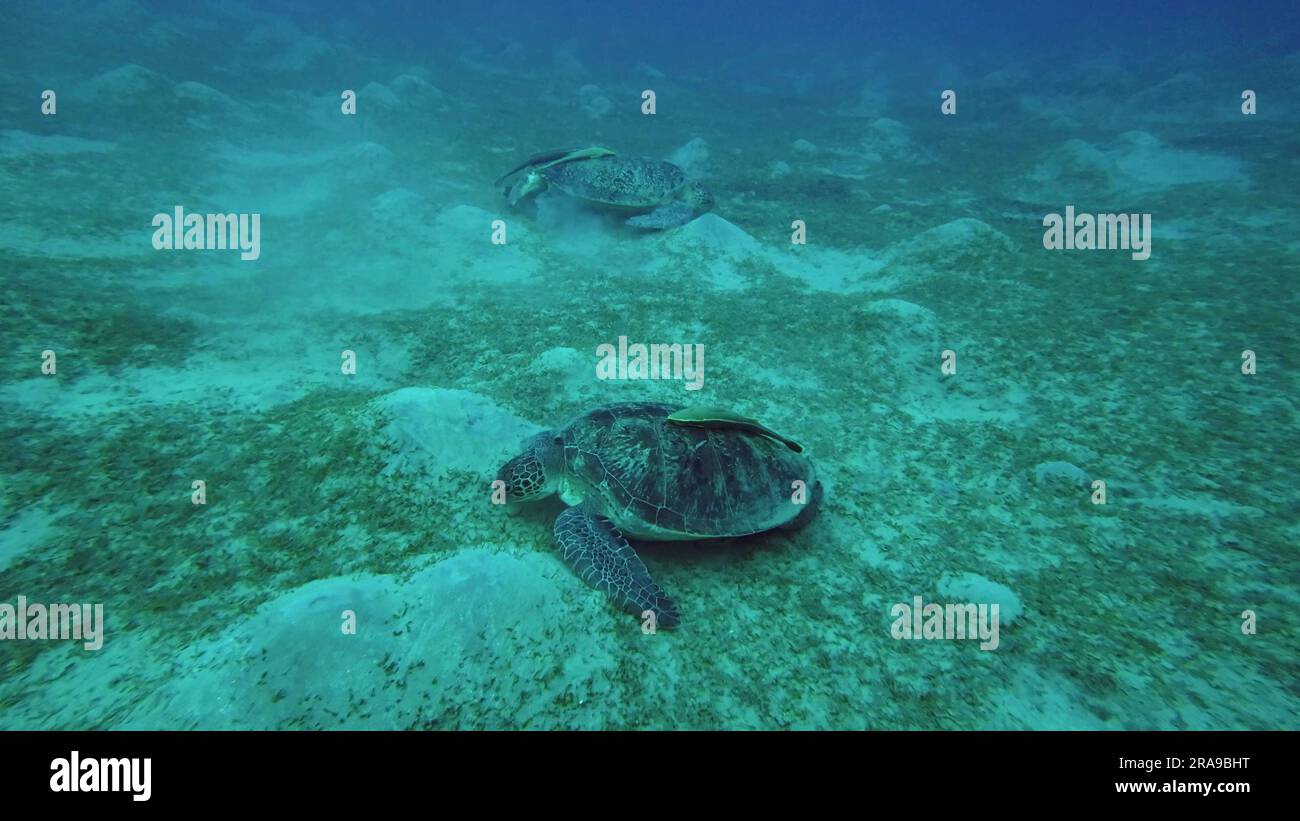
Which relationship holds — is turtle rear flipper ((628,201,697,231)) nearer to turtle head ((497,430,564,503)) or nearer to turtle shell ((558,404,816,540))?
turtle shell ((558,404,816,540))

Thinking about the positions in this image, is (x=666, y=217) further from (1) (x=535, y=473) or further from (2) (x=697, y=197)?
(1) (x=535, y=473)

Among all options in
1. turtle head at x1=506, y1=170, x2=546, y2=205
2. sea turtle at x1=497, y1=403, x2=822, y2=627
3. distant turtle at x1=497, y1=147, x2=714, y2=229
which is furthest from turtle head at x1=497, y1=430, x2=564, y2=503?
turtle head at x1=506, y1=170, x2=546, y2=205

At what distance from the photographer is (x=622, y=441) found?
4391 millimetres

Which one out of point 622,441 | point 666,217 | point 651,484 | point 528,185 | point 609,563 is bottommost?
point 609,563

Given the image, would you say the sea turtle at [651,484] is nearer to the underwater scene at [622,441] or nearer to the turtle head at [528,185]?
the underwater scene at [622,441]

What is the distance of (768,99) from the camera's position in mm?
30406

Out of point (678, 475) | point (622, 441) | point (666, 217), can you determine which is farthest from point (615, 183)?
point (678, 475)

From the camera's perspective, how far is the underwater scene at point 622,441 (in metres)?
3.16

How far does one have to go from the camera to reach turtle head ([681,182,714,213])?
1210cm

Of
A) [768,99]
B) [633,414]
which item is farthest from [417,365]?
[768,99]

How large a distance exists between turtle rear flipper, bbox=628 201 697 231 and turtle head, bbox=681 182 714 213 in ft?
0.68

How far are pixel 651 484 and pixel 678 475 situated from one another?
0.80 ft

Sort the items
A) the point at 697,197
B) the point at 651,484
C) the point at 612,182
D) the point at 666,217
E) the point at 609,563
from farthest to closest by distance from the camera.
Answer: the point at 697,197
the point at 666,217
the point at 612,182
the point at 651,484
the point at 609,563

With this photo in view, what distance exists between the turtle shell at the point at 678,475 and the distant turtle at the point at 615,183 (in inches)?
316
